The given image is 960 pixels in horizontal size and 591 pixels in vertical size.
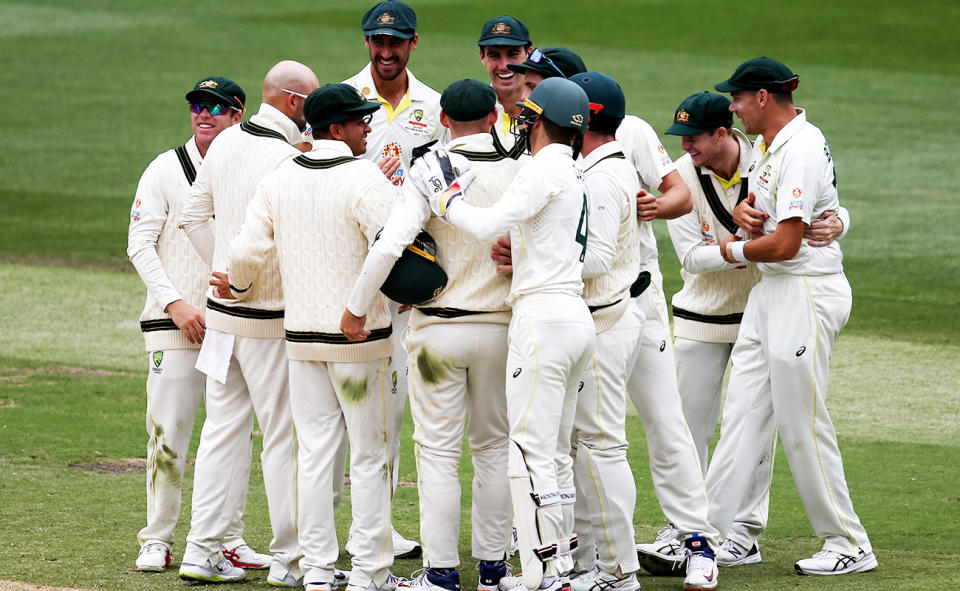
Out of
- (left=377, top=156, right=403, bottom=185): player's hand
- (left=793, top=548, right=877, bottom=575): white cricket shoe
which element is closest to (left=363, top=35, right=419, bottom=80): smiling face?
(left=377, top=156, right=403, bottom=185): player's hand

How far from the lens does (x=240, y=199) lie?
20.2 feet

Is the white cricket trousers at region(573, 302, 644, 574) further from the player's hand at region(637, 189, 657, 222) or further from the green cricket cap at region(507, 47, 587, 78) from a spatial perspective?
the green cricket cap at region(507, 47, 587, 78)

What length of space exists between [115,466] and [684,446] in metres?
3.87

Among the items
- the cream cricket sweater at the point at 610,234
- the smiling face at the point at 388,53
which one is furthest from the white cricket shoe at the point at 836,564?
the smiling face at the point at 388,53

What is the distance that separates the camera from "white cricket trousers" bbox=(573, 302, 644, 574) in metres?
5.96

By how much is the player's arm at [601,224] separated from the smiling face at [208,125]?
6.37 ft

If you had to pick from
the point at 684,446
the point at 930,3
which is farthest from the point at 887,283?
the point at 930,3

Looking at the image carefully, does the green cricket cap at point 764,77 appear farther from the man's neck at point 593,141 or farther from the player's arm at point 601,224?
the player's arm at point 601,224

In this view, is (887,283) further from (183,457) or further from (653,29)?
(653,29)

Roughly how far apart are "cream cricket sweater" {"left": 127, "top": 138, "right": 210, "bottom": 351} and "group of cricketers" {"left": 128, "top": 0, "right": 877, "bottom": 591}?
1 cm

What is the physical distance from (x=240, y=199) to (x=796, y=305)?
8.87 ft

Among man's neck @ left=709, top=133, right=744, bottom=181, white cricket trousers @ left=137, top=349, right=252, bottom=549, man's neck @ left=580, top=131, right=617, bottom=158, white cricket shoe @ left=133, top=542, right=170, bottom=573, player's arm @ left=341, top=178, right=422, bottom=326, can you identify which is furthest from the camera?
man's neck @ left=709, top=133, right=744, bottom=181

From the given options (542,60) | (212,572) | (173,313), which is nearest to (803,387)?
(542,60)

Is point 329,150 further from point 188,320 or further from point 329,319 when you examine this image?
point 188,320
